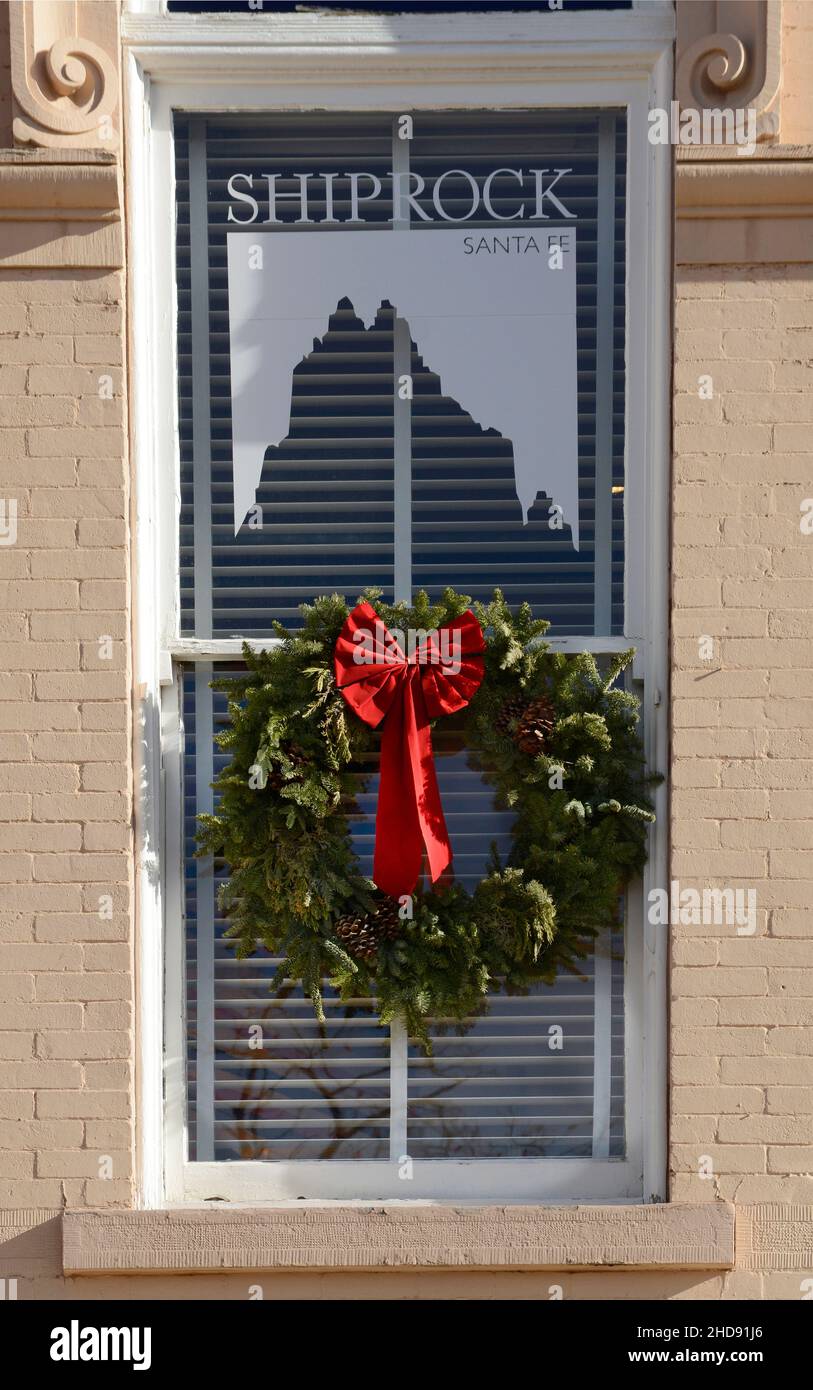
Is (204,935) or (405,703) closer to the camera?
(405,703)

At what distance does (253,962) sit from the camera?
12.5 ft

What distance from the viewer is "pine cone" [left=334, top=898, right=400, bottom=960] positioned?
3.63 meters

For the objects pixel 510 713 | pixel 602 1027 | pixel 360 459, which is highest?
pixel 360 459

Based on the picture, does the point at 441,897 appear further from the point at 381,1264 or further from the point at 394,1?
the point at 394,1

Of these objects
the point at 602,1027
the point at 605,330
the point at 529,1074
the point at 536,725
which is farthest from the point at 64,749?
the point at 605,330

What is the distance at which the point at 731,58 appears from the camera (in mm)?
3629

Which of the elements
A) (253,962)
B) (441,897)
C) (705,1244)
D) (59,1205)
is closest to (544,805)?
(441,897)

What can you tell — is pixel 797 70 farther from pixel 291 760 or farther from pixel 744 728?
pixel 291 760

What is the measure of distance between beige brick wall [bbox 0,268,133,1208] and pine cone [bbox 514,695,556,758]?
110 centimetres

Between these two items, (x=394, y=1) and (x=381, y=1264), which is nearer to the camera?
(x=381, y=1264)

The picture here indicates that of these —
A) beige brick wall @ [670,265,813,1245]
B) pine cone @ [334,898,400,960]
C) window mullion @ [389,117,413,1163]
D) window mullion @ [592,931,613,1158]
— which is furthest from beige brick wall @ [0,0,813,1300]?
window mullion @ [389,117,413,1163]

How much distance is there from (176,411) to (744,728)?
1863 mm

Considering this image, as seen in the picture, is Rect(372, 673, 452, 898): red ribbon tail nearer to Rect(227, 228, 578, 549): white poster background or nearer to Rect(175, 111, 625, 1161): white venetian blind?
Rect(175, 111, 625, 1161): white venetian blind

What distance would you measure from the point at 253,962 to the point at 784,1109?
154cm
